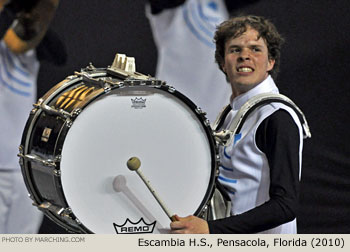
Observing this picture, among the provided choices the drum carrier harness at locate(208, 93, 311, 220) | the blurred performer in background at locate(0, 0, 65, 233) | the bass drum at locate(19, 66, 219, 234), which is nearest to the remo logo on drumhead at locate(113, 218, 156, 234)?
the bass drum at locate(19, 66, 219, 234)

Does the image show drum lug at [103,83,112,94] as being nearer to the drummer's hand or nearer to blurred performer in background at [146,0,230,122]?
the drummer's hand

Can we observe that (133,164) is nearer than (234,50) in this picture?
Yes

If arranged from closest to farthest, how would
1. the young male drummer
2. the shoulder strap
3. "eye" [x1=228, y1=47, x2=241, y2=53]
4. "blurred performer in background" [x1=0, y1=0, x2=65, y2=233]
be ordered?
the young male drummer, the shoulder strap, "eye" [x1=228, y1=47, x2=241, y2=53], "blurred performer in background" [x1=0, y1=0, x2=65, y2=233]

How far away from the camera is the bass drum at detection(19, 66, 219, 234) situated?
2.03 m

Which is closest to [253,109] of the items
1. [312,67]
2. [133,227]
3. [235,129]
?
[235,129]

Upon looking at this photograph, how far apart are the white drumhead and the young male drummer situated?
0.33 ft

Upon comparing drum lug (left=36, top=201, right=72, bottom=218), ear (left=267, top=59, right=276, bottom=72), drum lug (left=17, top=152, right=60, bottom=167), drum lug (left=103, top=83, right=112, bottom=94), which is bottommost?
drum lug (left=36, top=201, right=72, bottom=218)

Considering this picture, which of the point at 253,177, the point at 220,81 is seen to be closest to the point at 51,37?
the point at 220,81

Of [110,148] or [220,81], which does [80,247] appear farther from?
[220,81]

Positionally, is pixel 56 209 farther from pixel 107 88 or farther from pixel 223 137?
pixel 223 137

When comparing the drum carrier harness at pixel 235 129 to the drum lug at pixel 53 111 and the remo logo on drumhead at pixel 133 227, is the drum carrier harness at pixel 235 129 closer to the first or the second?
the remo logo on drumhead at pixel 133 227

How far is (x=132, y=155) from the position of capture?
6.89 ft

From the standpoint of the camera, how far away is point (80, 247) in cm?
224

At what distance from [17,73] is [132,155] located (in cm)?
107
